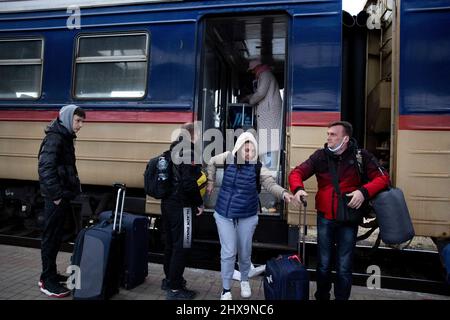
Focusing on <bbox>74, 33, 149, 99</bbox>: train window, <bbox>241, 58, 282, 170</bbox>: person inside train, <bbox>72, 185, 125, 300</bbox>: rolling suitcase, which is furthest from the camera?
<bbox>241, 58, 282, 170</bbox>: person inside train

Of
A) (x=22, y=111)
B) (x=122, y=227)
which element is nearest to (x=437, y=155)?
(x=122, y=227)

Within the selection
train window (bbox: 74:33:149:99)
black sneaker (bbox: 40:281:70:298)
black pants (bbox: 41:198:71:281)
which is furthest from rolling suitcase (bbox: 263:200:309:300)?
train window (bbox: 74:33:149:99)

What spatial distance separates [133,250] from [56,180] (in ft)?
3.20

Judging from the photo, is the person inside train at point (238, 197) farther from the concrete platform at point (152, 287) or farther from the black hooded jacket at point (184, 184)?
the concrete platform at point (152, 287)

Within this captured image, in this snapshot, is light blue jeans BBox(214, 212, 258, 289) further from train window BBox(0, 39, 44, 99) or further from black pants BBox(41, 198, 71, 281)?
train window BBox(0, 39, 44, 99)

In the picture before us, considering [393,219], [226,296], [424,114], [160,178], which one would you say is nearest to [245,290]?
[226,296]

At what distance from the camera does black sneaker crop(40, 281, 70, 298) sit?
3.43 metres

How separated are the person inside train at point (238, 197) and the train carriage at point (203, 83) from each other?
31.3 inches

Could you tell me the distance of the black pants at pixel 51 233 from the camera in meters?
3.47

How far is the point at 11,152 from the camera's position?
5.10m

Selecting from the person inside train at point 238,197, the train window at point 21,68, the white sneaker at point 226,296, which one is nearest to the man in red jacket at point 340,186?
the person inside train at point 238,197

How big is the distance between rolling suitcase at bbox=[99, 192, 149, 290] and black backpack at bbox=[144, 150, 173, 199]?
1.57 feet
